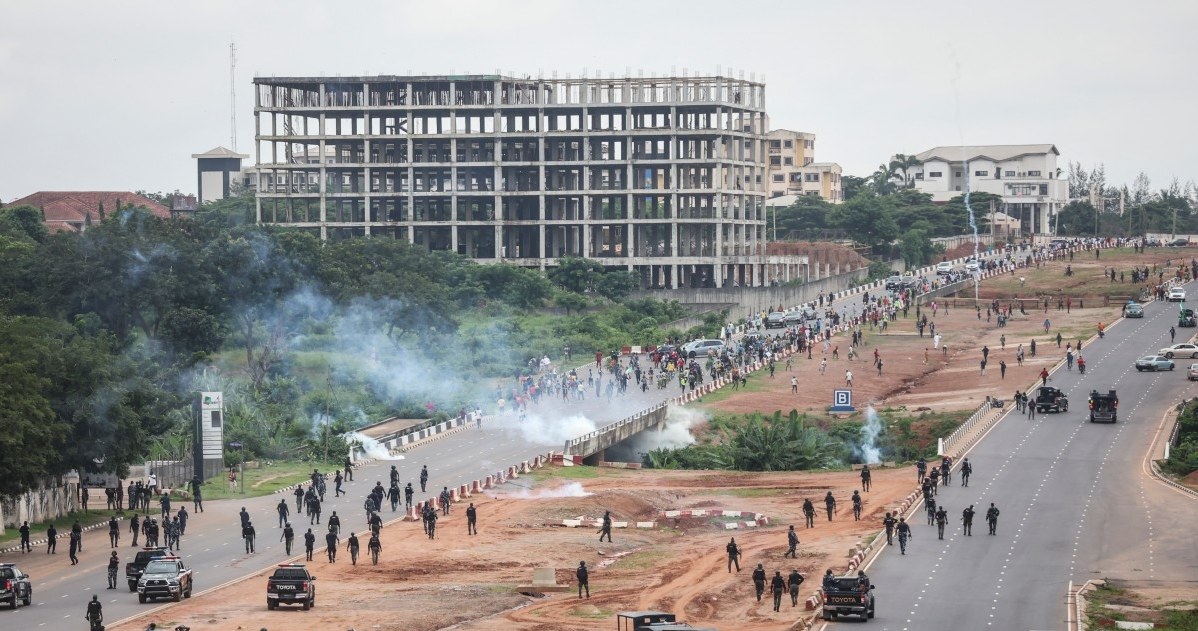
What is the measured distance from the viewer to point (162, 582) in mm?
54438

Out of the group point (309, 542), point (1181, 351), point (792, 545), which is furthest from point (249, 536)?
point (1181, 351)

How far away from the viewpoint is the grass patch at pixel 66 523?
6825 centimetres

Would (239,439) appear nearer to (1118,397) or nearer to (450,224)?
(1118,397)

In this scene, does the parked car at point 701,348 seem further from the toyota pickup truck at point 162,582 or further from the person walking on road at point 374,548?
the toyota pickup truck at point 162,582

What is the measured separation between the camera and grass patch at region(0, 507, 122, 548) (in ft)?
224

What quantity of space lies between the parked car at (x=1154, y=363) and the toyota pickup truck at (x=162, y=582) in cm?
7171

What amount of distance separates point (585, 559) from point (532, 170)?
11721 cm

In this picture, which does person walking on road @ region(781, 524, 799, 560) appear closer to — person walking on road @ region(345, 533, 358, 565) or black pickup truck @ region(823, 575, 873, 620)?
black pickup truck @ region(823, 575, 873, 620)

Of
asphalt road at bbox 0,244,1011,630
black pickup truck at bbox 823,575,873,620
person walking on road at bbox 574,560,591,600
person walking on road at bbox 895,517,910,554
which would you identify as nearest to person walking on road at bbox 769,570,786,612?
black pickup truck at bbox 823,575,873,620

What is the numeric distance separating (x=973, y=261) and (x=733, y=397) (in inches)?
3107

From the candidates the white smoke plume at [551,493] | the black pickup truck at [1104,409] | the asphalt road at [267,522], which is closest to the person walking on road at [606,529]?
the asphalt road at [267,522]

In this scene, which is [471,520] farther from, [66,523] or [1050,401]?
[1050,401]

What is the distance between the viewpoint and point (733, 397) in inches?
4235

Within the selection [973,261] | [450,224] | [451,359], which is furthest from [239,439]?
[973,261]
